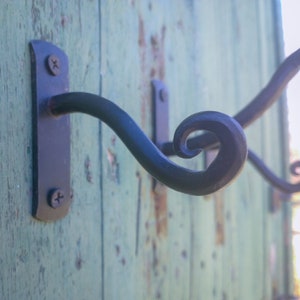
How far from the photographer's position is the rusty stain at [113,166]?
65cm

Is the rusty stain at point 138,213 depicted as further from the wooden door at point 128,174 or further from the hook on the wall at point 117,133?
the hook on the wall at point 117,133

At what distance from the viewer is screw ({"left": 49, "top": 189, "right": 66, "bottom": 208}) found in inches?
20.8

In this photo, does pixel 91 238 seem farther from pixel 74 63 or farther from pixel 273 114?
pixel 273 114

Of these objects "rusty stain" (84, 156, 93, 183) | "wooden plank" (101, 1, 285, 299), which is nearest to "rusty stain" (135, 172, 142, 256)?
"wooden plank" (101, 1, 285, 299)

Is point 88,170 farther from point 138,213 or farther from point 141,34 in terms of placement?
point 141,34

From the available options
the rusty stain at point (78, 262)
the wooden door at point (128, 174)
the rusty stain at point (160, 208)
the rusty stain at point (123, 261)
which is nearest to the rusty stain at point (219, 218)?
the wooden door at point (128, 174)

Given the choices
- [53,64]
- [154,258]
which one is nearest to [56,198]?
[53,64]

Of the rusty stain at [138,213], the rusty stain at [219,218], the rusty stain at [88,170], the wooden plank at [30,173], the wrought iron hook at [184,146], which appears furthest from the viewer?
the rusty stain at [219,218]

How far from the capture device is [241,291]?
106 cm

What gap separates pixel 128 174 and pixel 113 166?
4cm

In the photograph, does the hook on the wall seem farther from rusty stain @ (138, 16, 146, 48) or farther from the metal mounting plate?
rusty stain @ (138, 16, 146, 48)

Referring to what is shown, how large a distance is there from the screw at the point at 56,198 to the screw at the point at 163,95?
28cm

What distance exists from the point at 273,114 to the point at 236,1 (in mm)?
389

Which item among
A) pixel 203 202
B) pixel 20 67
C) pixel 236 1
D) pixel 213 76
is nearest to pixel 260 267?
pixel 203 202
